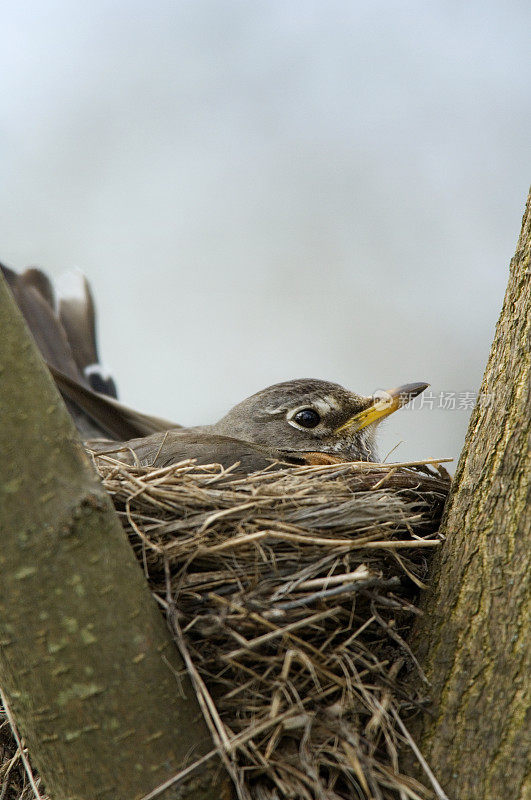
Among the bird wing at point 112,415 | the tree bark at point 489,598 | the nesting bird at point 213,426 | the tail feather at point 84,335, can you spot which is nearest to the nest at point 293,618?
the tree bark at point 489,598

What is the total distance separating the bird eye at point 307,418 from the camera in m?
3.58

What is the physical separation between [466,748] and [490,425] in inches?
29.5

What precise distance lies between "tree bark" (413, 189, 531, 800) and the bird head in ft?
5.05

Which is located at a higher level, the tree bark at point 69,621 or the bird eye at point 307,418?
the tree bark at point 69,621

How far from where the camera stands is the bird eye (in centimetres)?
358

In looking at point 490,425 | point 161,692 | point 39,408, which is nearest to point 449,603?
point 490,425

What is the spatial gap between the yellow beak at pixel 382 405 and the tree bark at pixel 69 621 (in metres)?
1.97

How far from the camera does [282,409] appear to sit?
3.63 metres

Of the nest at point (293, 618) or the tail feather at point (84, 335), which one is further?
the tail feather at point (84, 335)

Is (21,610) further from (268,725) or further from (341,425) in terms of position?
(341,425)

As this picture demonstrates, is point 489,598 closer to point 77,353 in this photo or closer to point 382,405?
point 382,405

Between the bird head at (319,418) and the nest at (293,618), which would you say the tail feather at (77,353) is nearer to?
the bird head at (319,418)

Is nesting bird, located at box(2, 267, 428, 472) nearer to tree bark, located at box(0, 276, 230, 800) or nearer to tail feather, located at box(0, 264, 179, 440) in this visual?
tail feather, located at box(0, 264, 179, 440)

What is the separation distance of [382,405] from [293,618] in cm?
175
